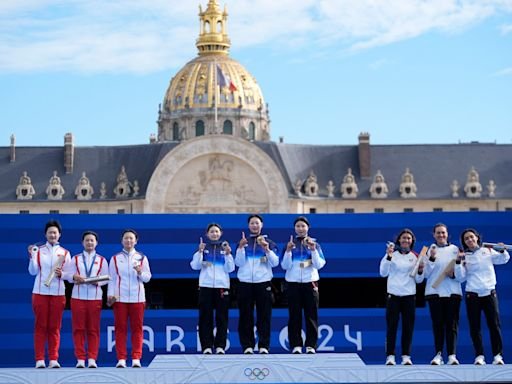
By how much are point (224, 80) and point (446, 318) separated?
137601mm

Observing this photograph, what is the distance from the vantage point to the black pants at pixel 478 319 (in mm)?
25453

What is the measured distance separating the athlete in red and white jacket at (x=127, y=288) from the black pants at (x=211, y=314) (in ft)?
3.93

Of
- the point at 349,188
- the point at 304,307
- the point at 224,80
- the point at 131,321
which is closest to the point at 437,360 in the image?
the point at 304,307

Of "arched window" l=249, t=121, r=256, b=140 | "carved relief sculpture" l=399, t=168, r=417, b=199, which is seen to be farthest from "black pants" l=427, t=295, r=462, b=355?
"arched window" l=249, t=121, r=256, b=140

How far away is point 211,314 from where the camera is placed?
1040 inches

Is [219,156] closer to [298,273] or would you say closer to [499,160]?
[499,160]

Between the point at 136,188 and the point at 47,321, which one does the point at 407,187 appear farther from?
the point at 47,321

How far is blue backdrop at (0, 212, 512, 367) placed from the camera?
29422 millimetres

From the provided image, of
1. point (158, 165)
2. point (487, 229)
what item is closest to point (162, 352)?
point (487, 229)

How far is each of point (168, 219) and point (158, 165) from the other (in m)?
80.4

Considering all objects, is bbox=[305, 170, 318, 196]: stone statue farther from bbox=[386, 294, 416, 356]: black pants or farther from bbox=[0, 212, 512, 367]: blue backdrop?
bbox=[386, 294, 416, 356]: black pants

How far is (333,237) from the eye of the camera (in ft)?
97.3

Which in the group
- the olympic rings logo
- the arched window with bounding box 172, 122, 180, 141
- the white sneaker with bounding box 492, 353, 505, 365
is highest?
the arched window with bounding box 172, 122, 180, 141

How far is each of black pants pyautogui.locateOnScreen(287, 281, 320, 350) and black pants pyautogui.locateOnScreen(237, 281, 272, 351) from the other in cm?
40
